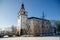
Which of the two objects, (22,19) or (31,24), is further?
(31,24)

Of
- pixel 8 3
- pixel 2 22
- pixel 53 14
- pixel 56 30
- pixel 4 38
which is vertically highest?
pixel 8 3

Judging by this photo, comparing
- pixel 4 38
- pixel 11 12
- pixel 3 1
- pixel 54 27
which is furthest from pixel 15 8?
pixel 54 27

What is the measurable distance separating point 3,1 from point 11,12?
39 centimetres

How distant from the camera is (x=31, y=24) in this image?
379 centimetres

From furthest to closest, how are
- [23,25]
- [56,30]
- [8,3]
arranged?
[56,30] < [23,25] < [8,3]

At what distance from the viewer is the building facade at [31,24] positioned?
3.44 metres

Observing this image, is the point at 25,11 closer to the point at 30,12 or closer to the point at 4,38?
the point at 30,12

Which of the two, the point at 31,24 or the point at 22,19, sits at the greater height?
the point at 22,19

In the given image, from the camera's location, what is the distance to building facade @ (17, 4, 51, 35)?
136 inches

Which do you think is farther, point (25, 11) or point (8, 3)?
point (25, 11)

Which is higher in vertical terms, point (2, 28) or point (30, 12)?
point (30, 12)

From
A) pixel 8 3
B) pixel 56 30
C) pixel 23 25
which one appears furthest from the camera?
pixel 56 30

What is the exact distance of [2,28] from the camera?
3.43 metres

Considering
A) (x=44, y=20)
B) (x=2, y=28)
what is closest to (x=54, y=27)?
(x=44, y=20)
